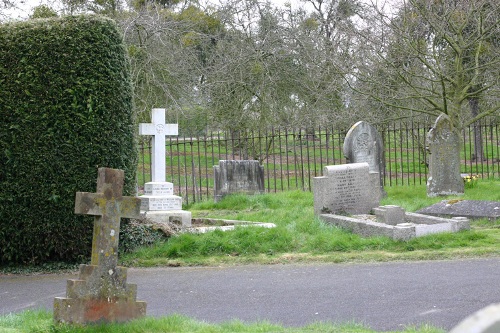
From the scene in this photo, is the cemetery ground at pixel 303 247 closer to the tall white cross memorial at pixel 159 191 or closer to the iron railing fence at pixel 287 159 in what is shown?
the tall white cross memorial at pixel 159 191

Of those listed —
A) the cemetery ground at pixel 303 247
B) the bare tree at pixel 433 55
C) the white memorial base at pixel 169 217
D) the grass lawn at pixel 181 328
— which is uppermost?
the bare tree at pixel 433 55

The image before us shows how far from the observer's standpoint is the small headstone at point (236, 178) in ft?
53.3

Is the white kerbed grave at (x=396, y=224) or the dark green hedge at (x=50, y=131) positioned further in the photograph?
the white kerbed grave at (x=396, y=224)

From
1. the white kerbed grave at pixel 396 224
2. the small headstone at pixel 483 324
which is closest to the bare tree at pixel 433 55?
the white kerbed grave at pixel 396 224

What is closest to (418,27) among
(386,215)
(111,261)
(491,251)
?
(386,215)

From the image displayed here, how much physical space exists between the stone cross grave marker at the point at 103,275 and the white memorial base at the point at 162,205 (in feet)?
20.3

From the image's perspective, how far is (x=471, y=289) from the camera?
752 cm

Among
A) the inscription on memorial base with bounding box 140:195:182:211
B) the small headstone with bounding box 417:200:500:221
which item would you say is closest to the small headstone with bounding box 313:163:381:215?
the small headstone with bounding box 417:200:500:221

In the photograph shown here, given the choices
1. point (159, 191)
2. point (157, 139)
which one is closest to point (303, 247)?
point (159, 191)

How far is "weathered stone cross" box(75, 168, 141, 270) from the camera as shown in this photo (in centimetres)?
582

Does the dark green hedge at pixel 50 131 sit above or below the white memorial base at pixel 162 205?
above

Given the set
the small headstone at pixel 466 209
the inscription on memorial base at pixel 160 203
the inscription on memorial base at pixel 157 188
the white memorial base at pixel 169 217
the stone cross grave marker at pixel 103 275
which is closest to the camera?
the stone cross grave marker at pixel 103 275

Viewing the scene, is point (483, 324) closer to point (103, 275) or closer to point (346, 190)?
point (103, 275)

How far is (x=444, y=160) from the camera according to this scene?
15.4m
